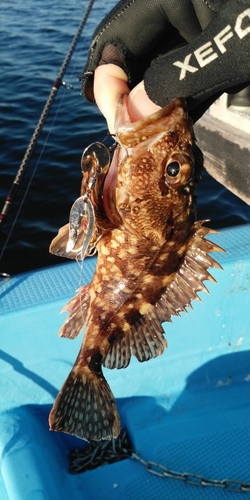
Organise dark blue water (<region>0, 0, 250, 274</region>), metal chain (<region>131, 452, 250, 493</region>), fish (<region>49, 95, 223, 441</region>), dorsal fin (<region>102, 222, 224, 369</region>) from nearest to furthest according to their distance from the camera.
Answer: fish (<region>49, 95, 223, 441</region>), dorsal fin (<region>102, 222, 224, 369</region>), metal chain (<region>131, 452, 250, 493</region>), dark blue water (<region>0, 0, 250, 274</region>)

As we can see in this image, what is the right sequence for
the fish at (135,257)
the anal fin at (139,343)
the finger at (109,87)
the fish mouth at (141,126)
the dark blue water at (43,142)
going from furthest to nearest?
1. the dark blue water at (43,142)
2. the anal fin at (139,343)
3. the finger at (109,87)
4. the fish at (135,257)
5. the fish mouth at (141,126)

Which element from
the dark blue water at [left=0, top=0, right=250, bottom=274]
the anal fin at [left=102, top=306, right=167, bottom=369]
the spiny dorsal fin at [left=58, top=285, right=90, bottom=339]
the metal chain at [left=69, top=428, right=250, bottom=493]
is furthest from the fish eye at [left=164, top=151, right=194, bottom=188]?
the dark blue water at [left=0, top=0, right=250, bottom=274]

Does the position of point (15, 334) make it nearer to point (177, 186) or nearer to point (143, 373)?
point (143, 373)

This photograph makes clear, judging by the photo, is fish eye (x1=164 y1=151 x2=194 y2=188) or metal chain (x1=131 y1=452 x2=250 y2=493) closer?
fish eye (x1=164 y1=151 x2=194 y2=188)

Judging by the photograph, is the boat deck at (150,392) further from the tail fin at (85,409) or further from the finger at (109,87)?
the finger at (109,87)

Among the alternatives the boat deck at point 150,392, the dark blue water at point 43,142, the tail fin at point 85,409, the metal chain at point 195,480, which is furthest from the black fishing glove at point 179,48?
the dark blue water at point 43,142

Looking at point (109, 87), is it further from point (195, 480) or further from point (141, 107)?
point (195, 480)

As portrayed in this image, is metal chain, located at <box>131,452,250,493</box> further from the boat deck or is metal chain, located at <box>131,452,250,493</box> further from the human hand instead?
the human hand
